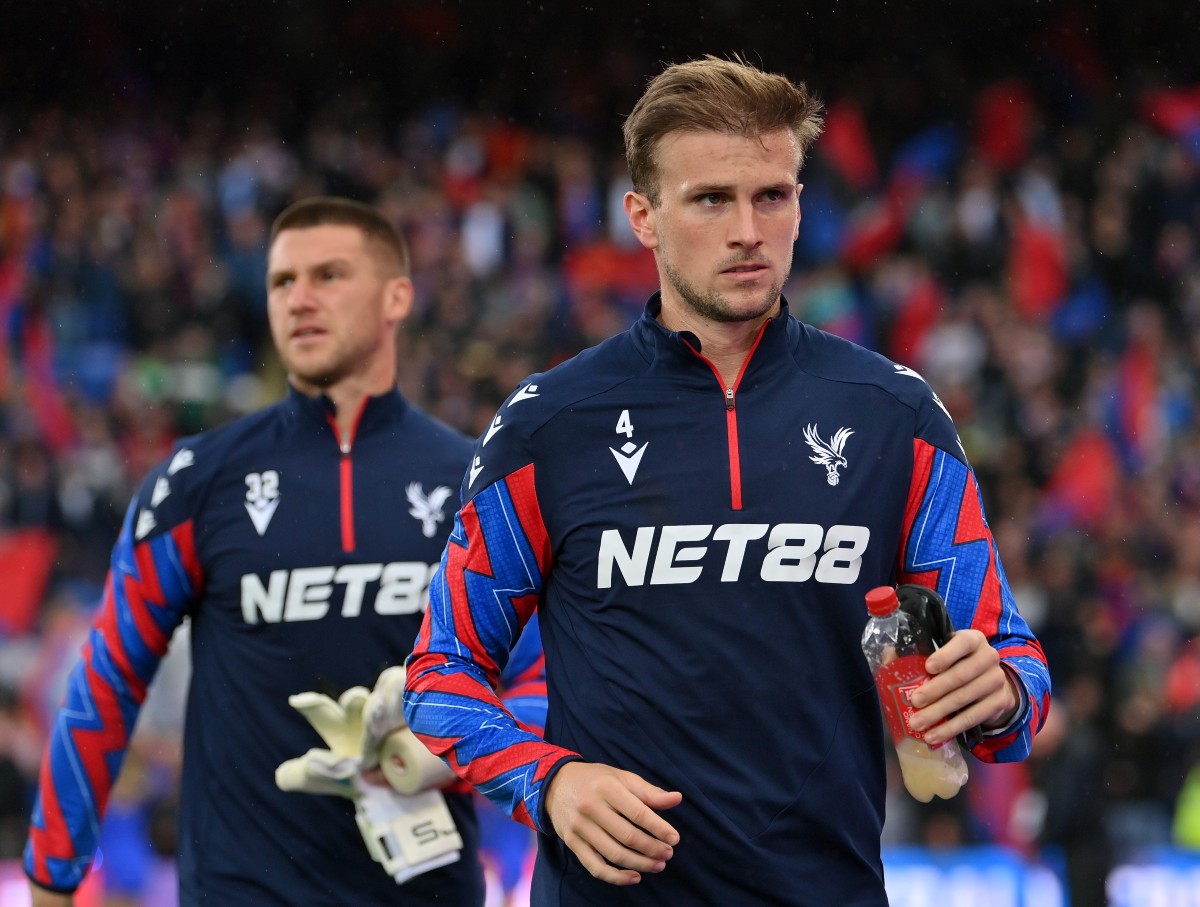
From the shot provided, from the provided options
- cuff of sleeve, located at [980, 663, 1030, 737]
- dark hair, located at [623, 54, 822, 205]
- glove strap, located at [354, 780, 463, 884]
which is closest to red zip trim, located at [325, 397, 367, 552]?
glove strap, located at [354, 780, 463, 884]

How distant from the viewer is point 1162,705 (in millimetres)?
9906

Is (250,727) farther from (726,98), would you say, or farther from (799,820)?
(726,98)

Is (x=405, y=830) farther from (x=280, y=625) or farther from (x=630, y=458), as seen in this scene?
(x=630, y=458)

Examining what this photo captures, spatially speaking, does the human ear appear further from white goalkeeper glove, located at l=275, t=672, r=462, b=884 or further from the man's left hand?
white goalkeeper glove, located at l=275, t=672, r=462, b=884

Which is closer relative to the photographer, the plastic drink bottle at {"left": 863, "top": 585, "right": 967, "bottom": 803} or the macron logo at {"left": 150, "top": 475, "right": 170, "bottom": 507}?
the plastic drink bottle at {"left": 863, "top": 585, "right": 967, "bottom": 803}

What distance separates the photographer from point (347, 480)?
14.9 feet

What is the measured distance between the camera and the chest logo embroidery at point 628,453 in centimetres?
300

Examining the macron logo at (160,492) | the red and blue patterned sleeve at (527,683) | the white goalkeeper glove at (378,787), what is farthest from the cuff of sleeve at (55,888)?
the red and blue patterned sleeve at (527,683)

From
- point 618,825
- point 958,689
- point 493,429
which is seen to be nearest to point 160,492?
point 493,429

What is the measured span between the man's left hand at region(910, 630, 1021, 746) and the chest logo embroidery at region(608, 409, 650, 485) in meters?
0.70

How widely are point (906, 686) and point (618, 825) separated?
501 mm

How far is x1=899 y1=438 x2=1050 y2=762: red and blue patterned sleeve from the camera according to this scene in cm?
291

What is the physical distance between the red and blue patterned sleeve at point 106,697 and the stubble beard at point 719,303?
193cm

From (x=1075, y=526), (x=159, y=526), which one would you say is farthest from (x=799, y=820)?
(x=1075, y=526)
